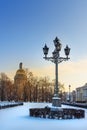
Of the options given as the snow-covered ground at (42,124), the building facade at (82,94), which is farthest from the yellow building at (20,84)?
the snow-covered ground at (42,124)

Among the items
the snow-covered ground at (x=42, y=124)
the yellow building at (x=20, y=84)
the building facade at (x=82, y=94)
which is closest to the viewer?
the snow-covered ground at (x=42, y=124)

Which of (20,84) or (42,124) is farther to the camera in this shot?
(20,84)

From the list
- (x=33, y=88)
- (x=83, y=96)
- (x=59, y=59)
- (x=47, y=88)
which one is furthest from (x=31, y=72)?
(x=59, y=59)

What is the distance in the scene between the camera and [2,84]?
11388 centimetres

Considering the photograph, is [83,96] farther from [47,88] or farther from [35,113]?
[35,113]

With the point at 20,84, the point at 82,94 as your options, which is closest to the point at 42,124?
the point at 20,84

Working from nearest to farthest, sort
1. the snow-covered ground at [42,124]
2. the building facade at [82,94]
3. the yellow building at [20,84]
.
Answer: the snow-covered ground at [42,124] → the yellow building at [20,84] → the building facade at [82,94]

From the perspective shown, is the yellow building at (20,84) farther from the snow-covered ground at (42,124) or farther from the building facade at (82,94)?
the snow-covered ground at (42,124)

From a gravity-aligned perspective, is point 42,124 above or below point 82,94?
below

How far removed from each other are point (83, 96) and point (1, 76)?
5899 centimetres

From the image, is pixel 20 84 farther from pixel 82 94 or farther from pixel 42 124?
pixel 42 124

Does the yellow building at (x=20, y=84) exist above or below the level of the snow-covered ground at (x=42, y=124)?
above

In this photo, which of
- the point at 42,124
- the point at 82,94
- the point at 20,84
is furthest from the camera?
the point at 82,94

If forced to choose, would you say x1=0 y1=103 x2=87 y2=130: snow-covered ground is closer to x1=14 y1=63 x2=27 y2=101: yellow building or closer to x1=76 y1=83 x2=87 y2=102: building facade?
x1=14 y1=63 x2=27 y2=101: yellow building
